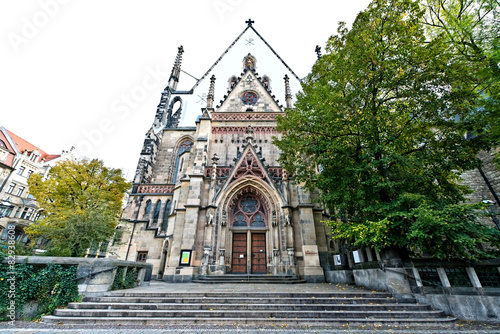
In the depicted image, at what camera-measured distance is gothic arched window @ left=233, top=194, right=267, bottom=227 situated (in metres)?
15.0

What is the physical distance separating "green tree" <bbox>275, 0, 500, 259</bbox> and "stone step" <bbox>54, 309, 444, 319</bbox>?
1906 millimetres

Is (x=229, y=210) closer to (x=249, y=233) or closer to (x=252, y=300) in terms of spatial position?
(x=249, y=233)

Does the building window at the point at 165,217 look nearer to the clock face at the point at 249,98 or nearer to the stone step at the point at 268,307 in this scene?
the stone step at the point at 268,307

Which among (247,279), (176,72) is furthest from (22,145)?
(247,279)

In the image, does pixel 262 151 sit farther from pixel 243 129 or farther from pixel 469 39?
pixel 469 39

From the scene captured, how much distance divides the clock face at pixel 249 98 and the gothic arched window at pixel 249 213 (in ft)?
34.4

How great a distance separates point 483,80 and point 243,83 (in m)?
18.4

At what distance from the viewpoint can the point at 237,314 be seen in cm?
567

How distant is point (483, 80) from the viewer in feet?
24.2

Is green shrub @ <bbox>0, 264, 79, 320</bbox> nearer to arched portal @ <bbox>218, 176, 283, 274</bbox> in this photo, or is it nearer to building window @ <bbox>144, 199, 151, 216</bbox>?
arched portal @ <bbox>218, 176, 283, 274</bbox>

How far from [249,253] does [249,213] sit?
9.10 feet

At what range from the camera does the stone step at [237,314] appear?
5566 millimetres

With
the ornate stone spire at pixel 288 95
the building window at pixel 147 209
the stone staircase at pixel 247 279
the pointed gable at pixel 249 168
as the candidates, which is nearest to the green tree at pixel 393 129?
the stone staircase at pixel 247 279

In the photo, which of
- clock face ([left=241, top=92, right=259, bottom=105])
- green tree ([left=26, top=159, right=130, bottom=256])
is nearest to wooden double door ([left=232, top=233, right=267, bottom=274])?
green tree ([left=26, top=159, right=130, bottom=256])
